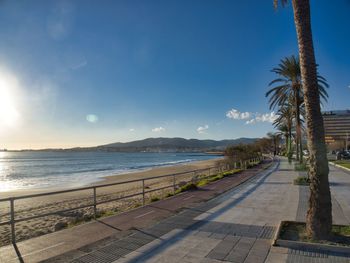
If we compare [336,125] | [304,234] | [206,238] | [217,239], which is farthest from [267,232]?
[336,125]

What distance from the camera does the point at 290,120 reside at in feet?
117

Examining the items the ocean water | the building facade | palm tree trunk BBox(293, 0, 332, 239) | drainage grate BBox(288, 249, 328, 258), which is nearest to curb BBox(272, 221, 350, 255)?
drainage grate BBox(288, 249, 328, 258)

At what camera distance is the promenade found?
5.20 m

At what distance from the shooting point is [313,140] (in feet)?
19.7

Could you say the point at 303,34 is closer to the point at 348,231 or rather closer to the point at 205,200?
the point at 348,231

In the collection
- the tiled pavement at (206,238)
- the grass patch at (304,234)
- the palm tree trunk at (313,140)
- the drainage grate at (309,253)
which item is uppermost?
the palm tree trunk at (313,140)

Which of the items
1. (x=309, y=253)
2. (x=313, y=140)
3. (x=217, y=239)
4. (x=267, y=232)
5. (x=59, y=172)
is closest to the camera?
(x=309, y=253)

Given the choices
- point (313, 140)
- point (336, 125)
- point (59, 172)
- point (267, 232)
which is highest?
point (336, 125)

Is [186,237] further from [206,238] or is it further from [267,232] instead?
[267,232]

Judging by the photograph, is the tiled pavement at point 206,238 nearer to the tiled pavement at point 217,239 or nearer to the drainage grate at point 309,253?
the tiled pavement at point 217,239

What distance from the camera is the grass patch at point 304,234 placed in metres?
5.64

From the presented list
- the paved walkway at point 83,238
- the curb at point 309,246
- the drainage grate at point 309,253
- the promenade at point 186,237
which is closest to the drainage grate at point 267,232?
the promenade at point 186,237

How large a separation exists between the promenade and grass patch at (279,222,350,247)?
1.04 ft

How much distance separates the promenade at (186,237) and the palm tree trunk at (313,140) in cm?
74
